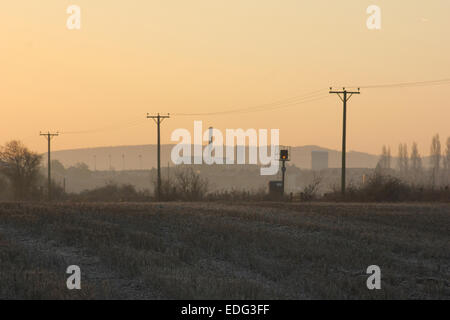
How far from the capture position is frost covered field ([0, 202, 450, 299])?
1416 cm

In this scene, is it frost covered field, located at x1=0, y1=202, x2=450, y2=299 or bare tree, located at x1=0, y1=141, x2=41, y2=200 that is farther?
bare tree, located at x1=0, y1=141, x2=41, y2=200

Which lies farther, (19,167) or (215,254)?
(19,167)

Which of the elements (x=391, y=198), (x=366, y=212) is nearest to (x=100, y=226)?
(x=366, y=212)

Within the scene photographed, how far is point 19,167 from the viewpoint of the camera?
88.4 metres

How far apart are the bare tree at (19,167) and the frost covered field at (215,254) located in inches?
2406

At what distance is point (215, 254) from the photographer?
18203mm

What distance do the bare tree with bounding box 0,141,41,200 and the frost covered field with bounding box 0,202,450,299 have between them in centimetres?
6112

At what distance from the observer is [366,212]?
29656 mm

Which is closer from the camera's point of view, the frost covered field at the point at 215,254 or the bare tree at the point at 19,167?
the frost covered field at the point at 215,254

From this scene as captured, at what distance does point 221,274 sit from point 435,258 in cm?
756

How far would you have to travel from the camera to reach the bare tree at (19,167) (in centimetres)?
8594

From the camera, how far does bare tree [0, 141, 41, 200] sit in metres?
85.9

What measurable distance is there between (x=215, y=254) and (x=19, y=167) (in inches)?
2992

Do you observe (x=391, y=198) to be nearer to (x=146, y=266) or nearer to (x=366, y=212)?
(x=366, y=212)
